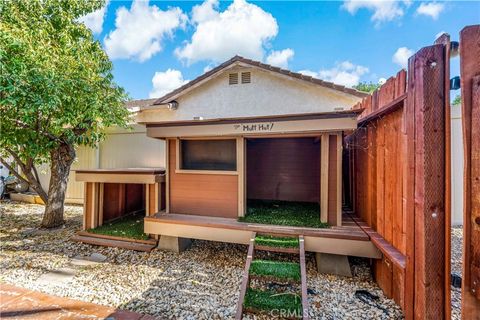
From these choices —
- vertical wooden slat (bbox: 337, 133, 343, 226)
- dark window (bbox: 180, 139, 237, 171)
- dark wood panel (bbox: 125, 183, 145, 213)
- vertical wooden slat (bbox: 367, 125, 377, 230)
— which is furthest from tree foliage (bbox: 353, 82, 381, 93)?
dark wood panel (bbox: 125, 183, 145, 213)

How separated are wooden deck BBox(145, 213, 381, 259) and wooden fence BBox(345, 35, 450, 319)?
1.27 feet

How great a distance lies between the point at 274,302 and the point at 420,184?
6.45 ft

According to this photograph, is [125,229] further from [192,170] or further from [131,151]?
[131,151]

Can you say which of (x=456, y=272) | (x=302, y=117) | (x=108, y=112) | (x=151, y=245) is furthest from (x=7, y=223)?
(x=456, y=272)

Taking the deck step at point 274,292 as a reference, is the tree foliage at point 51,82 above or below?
above

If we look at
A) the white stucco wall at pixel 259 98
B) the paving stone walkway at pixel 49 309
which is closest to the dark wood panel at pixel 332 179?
the paving stone walkway at pixel 49 309

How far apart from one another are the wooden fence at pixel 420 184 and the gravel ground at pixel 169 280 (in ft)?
2.02

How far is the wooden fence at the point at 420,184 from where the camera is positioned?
167 cm

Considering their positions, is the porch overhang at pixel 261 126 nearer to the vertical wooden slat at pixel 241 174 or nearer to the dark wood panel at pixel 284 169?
the vertical wooden slat at pixel 241 174

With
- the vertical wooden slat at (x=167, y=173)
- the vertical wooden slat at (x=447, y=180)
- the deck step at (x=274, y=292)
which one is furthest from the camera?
the vertical wooden slat at (x=167, y=173)

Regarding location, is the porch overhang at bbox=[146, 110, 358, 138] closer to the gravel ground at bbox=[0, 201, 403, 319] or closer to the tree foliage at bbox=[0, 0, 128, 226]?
the tree foliage at bbox=[0, 0, 128, 226]

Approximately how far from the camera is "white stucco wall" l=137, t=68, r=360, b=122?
6219 mm

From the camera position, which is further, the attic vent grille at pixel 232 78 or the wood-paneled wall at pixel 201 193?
the attic vent grille at pixel 232 78

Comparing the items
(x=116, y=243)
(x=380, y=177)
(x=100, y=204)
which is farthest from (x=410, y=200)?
(x=100, y=204)
